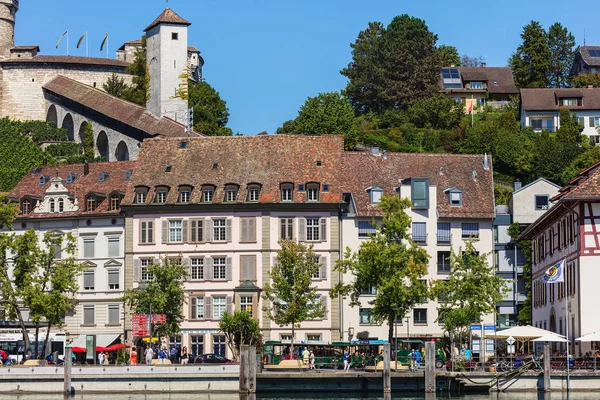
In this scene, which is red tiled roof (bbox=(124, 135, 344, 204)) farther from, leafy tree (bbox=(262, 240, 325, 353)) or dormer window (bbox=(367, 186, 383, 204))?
leafy tree (bbox=(262, 240, 325, 353))

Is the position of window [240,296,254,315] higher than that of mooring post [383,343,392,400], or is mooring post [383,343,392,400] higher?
window [240,296,254,315]

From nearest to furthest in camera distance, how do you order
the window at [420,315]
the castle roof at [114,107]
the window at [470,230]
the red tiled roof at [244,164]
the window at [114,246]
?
the window at [420,315] → the red tiled roof at [244,164] → the window at [470,230] → the window at [114,246] → the castle roof at [114,107]

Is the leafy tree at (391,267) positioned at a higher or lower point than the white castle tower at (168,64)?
lower

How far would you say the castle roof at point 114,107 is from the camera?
120m

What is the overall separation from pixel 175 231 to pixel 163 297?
8.11 m

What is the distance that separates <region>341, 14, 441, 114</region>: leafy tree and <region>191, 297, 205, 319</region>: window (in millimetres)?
58668

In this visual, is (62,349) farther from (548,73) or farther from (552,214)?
(548,73)

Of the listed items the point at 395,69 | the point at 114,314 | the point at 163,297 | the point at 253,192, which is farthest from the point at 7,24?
the point at 163,297

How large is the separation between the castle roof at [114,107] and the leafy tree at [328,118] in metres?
11.9

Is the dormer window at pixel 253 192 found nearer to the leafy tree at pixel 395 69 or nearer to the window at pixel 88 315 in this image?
the window at pixel 88 315

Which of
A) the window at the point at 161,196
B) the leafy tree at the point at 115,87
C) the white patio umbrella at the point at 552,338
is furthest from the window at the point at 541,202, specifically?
the leafy tree at the point at 115,87

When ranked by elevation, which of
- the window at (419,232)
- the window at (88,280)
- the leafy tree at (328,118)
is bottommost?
the window at (88,280)

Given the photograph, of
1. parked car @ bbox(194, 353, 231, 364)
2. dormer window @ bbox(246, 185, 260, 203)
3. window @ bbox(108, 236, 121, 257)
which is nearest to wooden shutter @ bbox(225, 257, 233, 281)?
dormer window @ bbox(246, 185, 260, 203)

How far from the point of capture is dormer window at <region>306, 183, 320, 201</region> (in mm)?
93125
